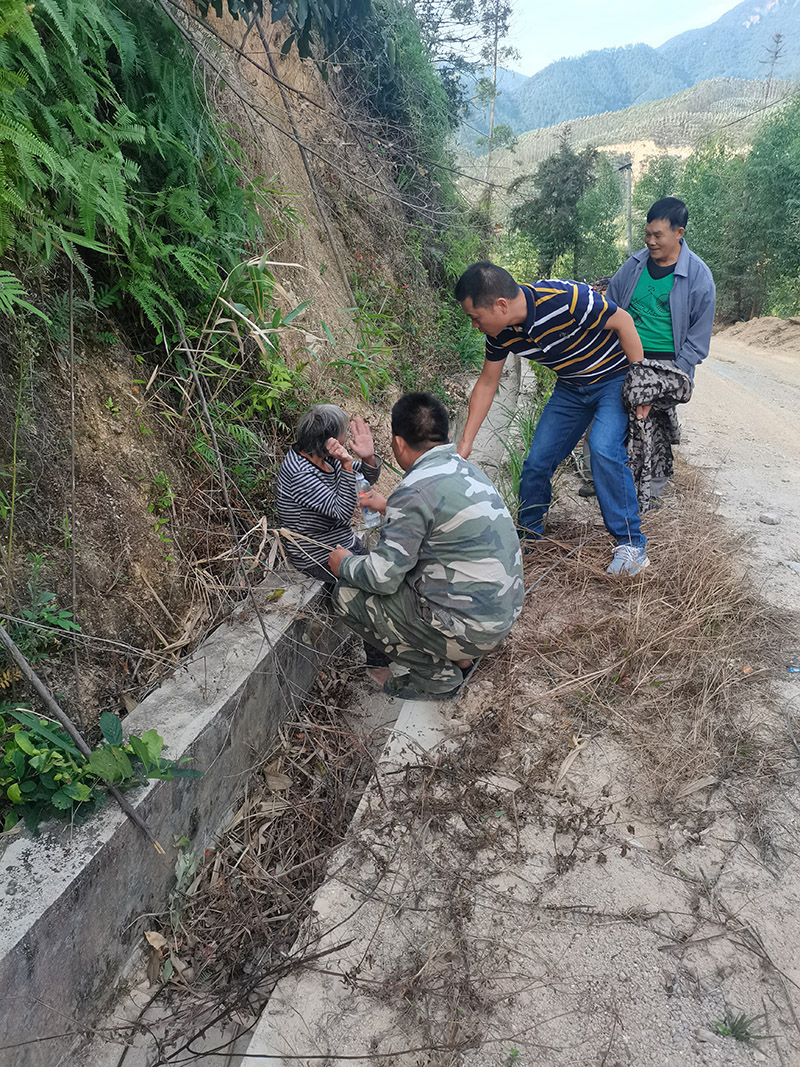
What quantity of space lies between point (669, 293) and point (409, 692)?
2.77 m

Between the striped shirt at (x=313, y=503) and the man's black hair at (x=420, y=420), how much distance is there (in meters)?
0.56

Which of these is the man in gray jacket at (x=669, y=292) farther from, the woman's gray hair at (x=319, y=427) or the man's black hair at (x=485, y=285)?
the woman's gray hair at (x=319, y=427)

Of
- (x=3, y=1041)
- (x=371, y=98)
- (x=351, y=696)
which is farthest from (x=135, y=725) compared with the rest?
(x=371, y=98)

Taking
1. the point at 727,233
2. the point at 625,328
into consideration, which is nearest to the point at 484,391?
the point at 625,328

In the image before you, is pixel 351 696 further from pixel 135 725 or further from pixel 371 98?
pixel 371 98

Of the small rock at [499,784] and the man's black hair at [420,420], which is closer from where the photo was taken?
the small rock at [499,784]

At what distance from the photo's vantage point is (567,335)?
10.9ft

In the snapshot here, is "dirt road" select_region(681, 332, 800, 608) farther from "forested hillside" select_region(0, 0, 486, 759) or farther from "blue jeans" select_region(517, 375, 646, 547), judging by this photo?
"forested hillside" select_region(0, 0, 486, 759)

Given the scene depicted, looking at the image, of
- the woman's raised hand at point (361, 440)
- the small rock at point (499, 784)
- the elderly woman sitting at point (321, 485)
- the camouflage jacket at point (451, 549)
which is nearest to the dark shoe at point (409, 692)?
the elderly woman sitting at point (321, 485)

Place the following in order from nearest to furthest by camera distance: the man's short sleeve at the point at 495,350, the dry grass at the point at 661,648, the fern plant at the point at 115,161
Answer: the fern plant at the point at 115,161 → the dry grass at the point at 661,648 → the man's short sleeve at the point at 495,350

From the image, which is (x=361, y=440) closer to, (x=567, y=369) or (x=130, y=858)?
(x=567, y=369)

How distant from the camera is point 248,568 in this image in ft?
9.74

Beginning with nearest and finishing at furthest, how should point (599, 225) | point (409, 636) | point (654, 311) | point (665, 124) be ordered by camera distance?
point (409, 636), point (654, 311), point (599, 225), point (665, 124)

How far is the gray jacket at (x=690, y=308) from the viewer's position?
370 cm
